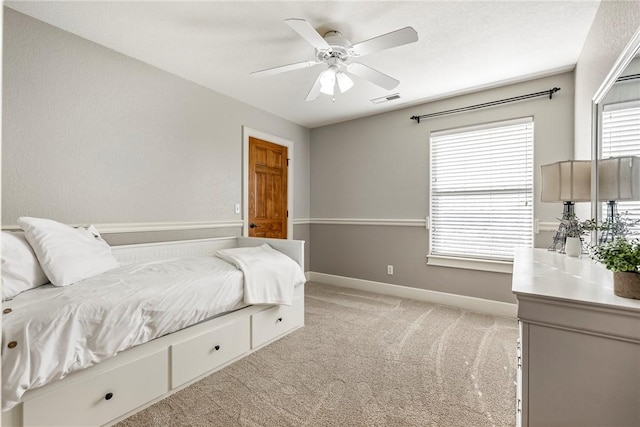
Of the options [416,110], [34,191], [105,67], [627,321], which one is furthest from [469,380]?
[105,67]

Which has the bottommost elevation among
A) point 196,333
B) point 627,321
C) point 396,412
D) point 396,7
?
point 396,412

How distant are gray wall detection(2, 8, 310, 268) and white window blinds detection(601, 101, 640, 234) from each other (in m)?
3.28

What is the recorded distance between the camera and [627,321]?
1.07 metres

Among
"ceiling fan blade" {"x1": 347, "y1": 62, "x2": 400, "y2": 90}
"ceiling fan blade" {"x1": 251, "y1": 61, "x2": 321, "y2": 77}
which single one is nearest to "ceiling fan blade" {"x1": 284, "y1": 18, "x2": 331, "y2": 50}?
"ceiling fan blade" {"x1": 251, "y1": 61, "x2": 321, "y2": 77}

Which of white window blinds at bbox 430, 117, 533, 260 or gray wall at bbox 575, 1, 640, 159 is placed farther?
white window blinds at bbox 430, 117, 533, 260

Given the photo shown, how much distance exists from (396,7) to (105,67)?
7.71 ft

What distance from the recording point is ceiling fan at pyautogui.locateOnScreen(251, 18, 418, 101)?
202 cm

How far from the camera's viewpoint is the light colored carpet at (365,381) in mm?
1847

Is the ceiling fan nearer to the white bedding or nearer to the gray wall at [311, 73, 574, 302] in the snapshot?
the gray wall at [311, 73, 574, 302]

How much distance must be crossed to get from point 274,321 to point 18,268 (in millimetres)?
1718

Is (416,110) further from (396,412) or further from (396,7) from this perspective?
(396,412)

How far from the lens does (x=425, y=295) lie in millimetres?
3881

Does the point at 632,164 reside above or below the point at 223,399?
above

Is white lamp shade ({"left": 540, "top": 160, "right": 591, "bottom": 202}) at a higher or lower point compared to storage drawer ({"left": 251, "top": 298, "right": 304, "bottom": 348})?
higher
